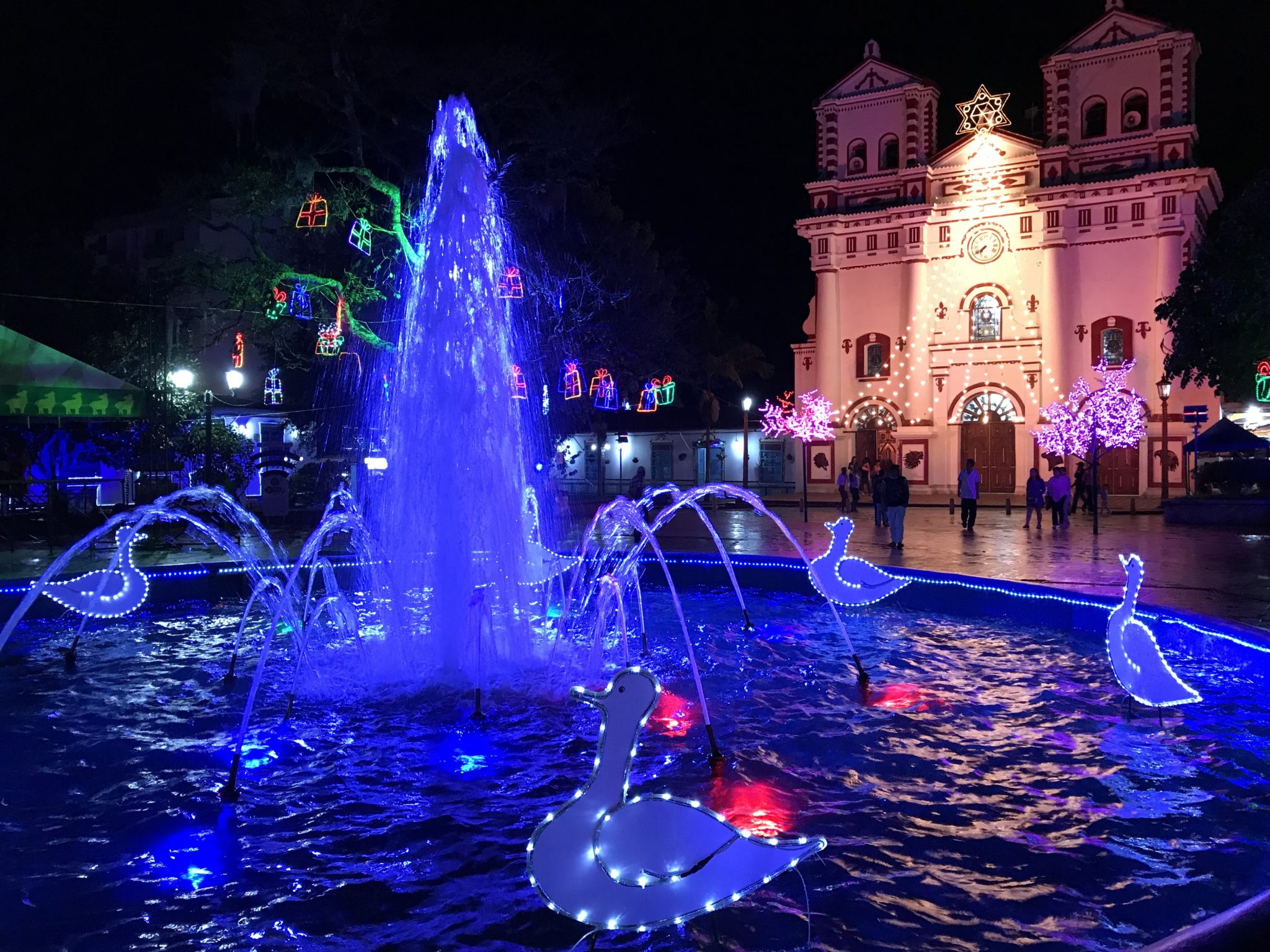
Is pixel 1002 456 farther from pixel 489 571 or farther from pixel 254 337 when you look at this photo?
pixel 489 571

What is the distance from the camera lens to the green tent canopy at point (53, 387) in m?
14.5

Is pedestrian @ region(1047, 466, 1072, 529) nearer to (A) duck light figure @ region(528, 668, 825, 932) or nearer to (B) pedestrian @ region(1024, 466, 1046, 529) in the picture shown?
(B) pedestrian @ region(1024, 466, 1046, 529)

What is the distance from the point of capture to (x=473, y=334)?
8.80m

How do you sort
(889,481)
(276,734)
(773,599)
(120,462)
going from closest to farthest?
(276,734) < (773,599) < (889,481) < (120,462)

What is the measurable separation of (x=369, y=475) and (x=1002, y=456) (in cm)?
2421

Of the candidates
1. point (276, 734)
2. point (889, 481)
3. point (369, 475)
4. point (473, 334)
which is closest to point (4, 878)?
point (276, 734)

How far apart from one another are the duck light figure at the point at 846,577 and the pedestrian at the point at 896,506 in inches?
224

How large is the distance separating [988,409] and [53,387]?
1293 inches

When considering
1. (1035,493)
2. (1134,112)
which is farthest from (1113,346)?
(1035,493)

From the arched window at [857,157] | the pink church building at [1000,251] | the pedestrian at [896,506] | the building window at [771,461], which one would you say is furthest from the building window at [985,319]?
the pedestrian at [896,506]

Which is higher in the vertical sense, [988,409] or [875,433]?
[988,409]

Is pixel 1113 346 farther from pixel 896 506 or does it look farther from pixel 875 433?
pixel 896 506

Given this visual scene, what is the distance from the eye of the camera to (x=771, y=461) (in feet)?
160

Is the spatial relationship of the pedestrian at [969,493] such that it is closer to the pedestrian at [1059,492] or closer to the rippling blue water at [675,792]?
the pedestrian at [1059,492]
